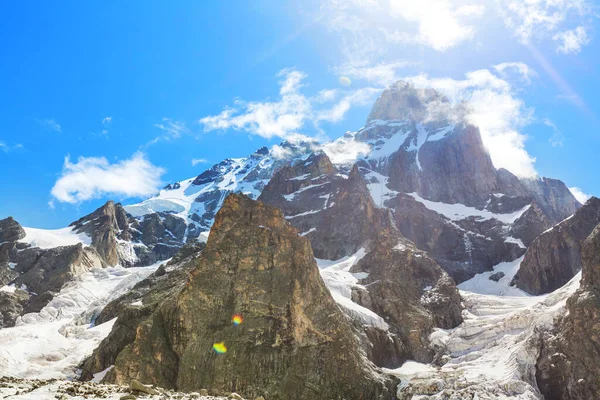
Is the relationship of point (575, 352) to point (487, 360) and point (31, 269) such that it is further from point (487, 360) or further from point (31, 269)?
point (31, 269)

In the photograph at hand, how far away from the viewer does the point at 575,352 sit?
245 feet

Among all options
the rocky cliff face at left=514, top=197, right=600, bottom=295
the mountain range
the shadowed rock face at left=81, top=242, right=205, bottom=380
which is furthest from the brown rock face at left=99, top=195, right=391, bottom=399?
the rocky cliff face at left=514, top=197, right=600, bottom=295

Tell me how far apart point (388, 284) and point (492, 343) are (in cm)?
2769

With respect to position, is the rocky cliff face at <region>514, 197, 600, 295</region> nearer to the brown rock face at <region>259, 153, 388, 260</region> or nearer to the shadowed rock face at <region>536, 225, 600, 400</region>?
the brown rock face at <region>259, 153, 388, 260</region>

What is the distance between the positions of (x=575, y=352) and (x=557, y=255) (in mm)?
81582

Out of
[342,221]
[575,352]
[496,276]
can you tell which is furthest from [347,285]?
[496,276]

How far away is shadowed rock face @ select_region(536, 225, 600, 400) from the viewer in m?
71.3

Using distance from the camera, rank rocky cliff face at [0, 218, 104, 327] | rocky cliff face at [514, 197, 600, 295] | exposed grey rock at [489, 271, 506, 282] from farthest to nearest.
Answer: exposed grey rock at [489, 271, 506, 282] → rocky cliff face at [514, 197, 600, 295] → rocky cliff face at [0, 218, 104, 327]

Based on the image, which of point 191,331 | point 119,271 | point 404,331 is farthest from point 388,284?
point 119,271

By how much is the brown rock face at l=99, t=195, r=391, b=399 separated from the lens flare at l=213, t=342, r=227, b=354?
1.52 ft

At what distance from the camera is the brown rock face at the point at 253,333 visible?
69.6 metres

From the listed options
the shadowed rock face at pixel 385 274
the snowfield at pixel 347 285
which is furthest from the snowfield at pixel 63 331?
the shadowed rock face at pixel 385 274

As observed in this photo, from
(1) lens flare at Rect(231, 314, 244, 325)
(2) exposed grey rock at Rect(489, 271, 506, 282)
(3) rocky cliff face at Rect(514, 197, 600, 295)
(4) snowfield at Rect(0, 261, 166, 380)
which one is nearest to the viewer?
(1) lens flare at Rect(231, 314, 244, 325)

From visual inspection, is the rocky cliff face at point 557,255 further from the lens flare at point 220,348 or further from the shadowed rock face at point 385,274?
the lens flare at point 220,348
